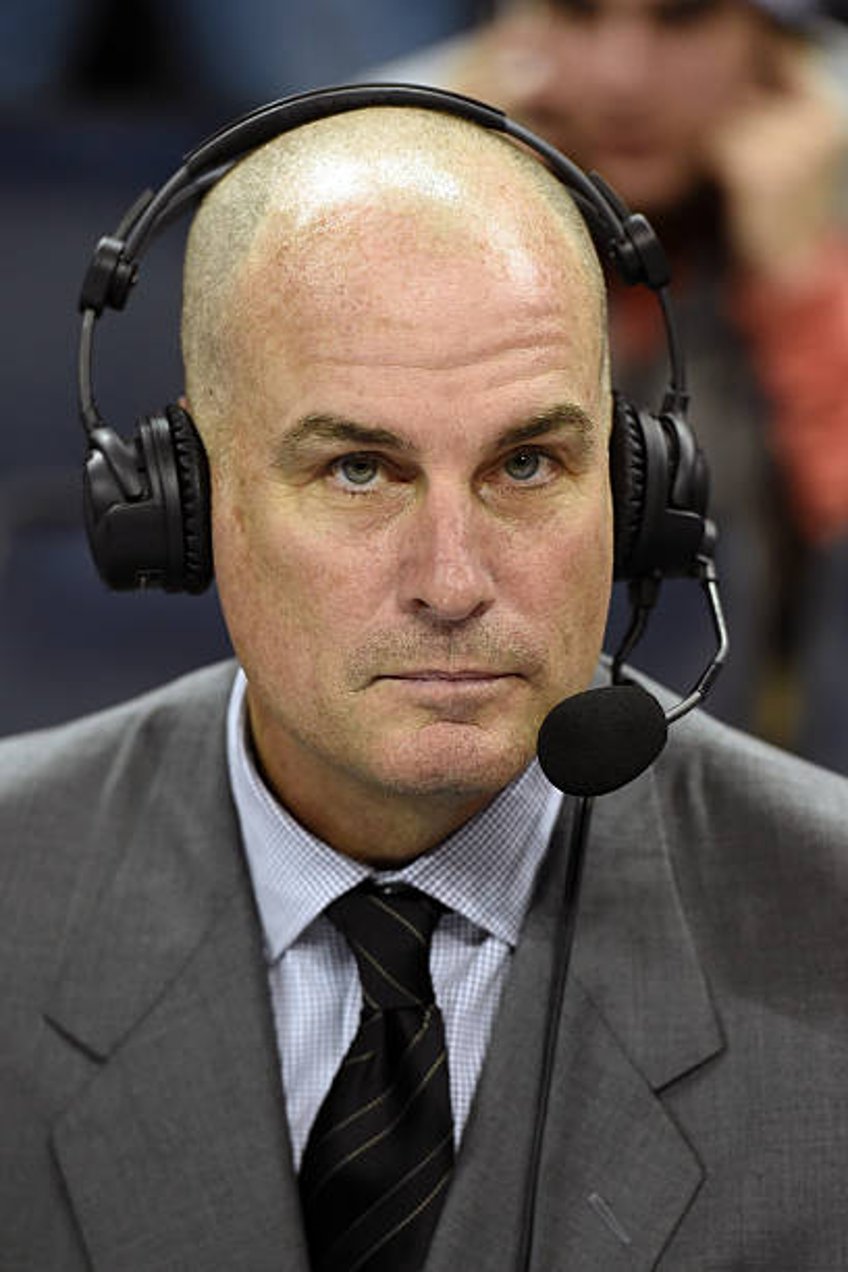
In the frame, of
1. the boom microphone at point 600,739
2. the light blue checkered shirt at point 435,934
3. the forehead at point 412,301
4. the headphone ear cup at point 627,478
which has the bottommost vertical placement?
the light blue checkered shirt at point 435,934

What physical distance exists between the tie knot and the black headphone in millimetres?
203

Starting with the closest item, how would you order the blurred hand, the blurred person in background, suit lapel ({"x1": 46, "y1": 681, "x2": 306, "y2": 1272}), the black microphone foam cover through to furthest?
1. the black microphone foam cover
2. suit lapel ({"x1": 46, "y1": 681, "x2": 306, "y2": 1272})
3. the blurred person in background
4. the blurred hand

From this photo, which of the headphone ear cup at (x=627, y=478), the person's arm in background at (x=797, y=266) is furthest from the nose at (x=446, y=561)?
the person's arm in background at (x=797, y=266)

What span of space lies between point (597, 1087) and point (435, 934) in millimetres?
124

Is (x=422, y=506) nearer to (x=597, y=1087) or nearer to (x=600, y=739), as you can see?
(x=600, y=739)

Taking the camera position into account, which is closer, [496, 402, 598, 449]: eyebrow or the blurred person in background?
[496, 402, 598, 449]: eyebrow

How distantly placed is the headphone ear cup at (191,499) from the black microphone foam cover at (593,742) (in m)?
0.21

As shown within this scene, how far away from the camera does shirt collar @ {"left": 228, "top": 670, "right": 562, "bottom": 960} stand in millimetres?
1123

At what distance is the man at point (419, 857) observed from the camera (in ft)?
3.31

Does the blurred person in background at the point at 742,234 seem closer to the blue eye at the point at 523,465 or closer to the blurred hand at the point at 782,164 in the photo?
the blurred hand at the point at 782,164

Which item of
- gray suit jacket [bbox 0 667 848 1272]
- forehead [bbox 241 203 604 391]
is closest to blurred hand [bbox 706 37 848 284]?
gray suit jacket [bbox 0 667 848 1272]

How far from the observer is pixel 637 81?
2.16 metres

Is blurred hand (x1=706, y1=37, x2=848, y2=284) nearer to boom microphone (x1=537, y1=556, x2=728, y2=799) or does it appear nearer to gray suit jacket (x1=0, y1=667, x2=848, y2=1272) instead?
gray suit jacket (x1=0, y1=667, x2=848, y2=1272)

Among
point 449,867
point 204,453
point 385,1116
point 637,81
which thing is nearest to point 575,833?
point 449,867
